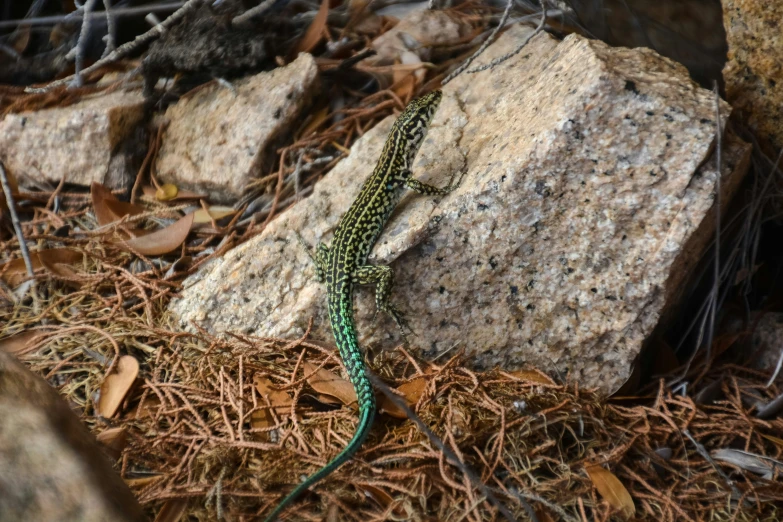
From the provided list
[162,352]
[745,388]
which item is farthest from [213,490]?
[745,388]

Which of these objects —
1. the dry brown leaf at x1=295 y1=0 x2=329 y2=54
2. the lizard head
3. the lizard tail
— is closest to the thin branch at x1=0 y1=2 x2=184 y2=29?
the dry brown leaf at x1=295 y1=0 x2=329 y2=54

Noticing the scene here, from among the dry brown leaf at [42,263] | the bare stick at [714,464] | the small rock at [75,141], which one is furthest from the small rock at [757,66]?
the dry brown leaf at [42,263]

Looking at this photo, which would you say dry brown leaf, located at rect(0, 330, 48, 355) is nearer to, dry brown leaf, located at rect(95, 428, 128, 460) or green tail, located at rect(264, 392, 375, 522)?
dry brown leaf, located at rect(95, 428, 128, 460)

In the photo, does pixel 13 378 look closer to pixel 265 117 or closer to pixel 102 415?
pixel 102 415

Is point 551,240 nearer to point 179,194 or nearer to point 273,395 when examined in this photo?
point 273,395

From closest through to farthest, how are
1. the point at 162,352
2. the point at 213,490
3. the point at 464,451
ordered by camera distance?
1. the point at 213,490
2. the point at 464,451
3. the point at 162,352

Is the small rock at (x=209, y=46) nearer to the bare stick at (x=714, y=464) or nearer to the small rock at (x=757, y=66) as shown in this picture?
the small rock at (x=757, y=66)
